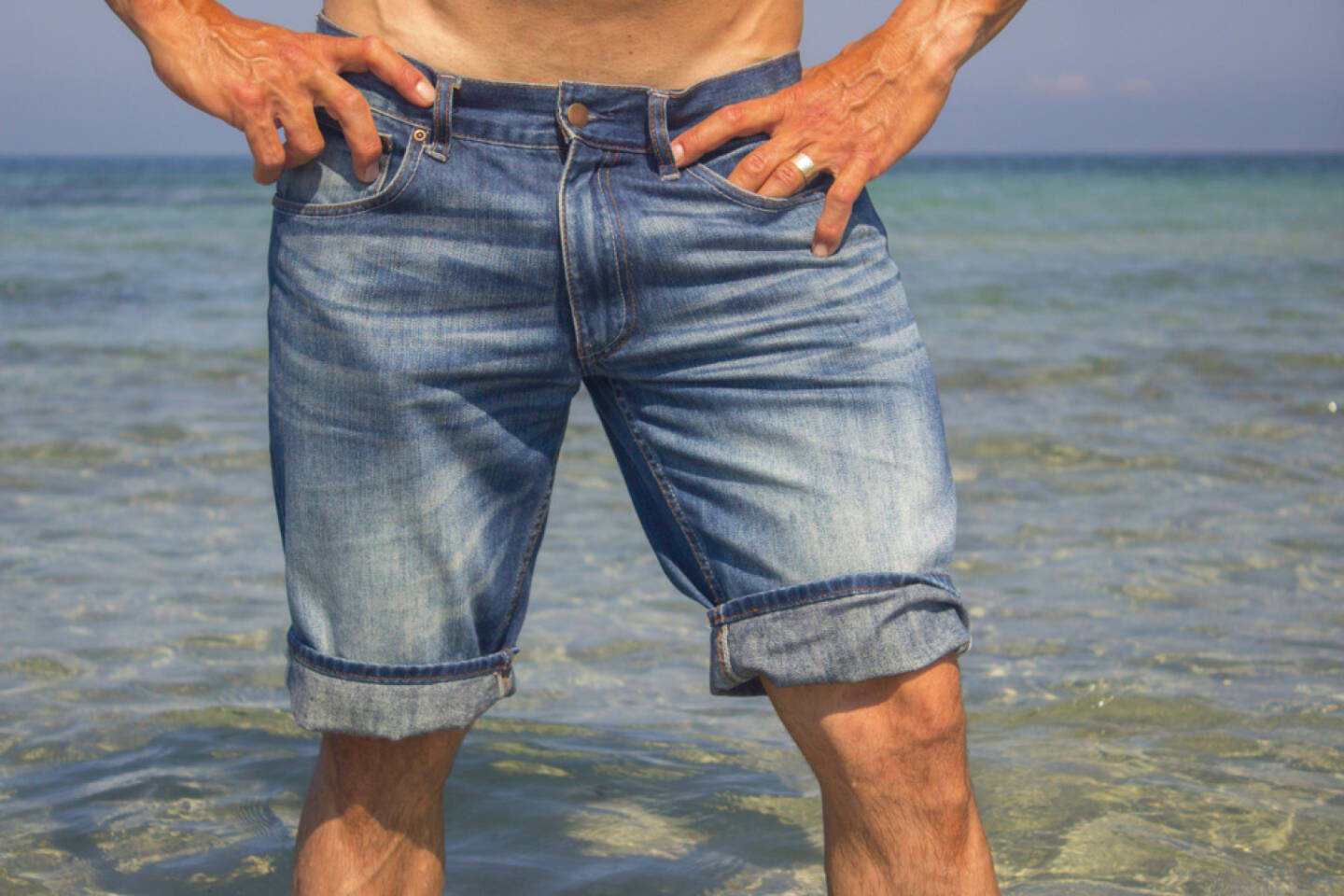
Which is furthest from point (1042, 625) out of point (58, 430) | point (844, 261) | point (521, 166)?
point (58, 430)

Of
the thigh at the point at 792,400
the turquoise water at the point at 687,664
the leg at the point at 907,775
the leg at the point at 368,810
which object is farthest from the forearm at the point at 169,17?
the turquoise water at the point at 687,664

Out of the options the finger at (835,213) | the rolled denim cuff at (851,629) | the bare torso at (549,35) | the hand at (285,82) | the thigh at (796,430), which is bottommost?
the rolled denim cuff at (851,629)

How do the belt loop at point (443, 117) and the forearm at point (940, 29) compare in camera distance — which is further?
the forearm at point (940, 29)

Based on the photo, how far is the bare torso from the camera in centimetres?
167

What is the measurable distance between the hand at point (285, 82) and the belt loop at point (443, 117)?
0.05 feet

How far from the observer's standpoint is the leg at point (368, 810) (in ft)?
5.91

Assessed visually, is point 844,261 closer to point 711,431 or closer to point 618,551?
point 711,431

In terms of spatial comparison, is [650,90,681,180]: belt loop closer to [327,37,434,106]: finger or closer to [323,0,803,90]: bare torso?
[323,0,803,90]: bare torso

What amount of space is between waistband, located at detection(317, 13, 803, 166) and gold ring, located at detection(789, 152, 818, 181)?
0.50 ft

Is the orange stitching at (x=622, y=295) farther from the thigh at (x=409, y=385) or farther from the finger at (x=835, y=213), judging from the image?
the finger at (x=835, y=213)

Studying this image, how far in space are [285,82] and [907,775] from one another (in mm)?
1127

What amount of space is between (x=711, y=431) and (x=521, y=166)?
40cm

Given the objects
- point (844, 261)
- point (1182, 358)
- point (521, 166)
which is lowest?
point (844, 261)

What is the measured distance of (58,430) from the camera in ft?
19.4
